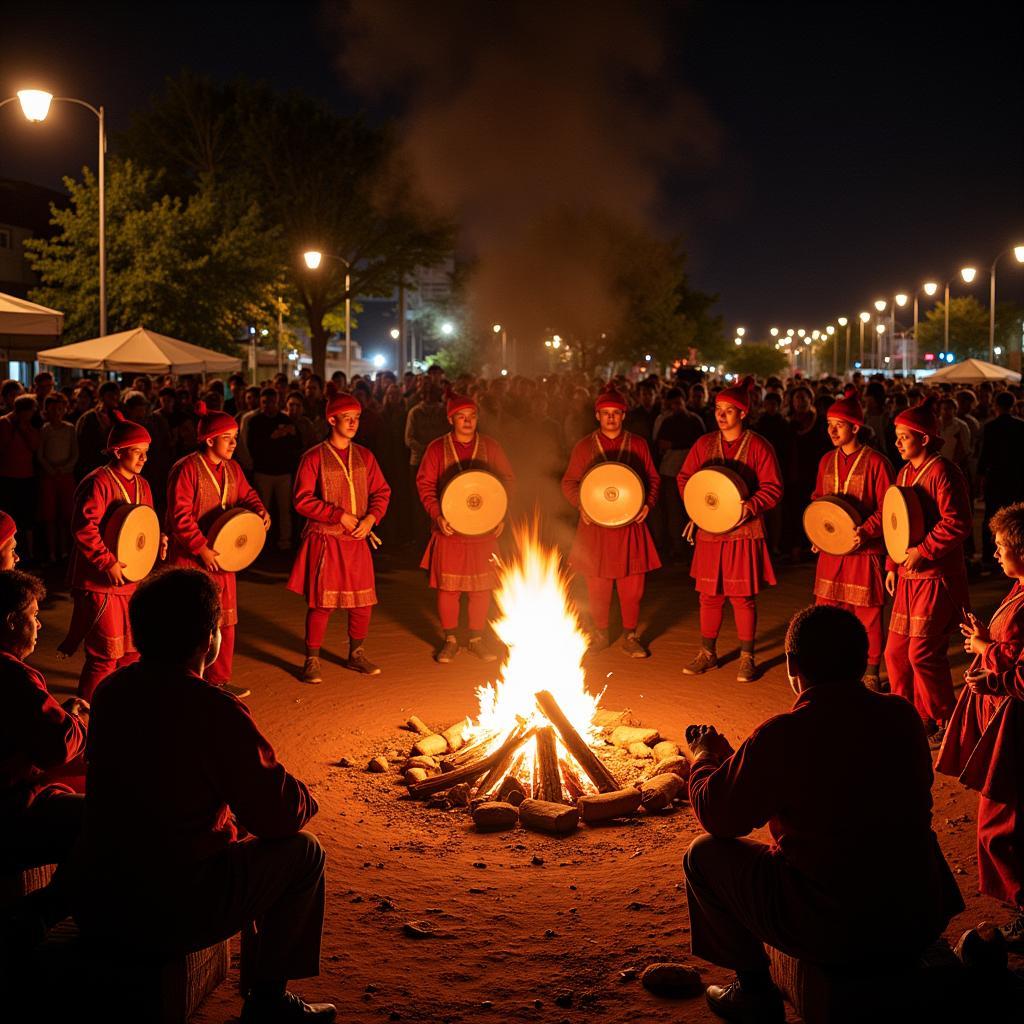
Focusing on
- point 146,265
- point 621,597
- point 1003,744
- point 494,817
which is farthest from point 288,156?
point 1003,744

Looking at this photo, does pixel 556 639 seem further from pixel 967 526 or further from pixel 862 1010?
pixel 862 1010

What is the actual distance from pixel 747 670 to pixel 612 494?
160 centimetres

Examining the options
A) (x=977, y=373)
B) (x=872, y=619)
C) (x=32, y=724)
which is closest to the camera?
(x=32, y=724)

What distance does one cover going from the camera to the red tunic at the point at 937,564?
6.72 m

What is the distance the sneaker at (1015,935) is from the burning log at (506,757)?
8.63 feet

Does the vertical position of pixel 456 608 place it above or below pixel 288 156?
below

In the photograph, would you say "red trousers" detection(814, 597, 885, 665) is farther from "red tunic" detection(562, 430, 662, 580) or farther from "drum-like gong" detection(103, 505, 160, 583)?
"drum-like gong" detection(103, 505, 160, 583)

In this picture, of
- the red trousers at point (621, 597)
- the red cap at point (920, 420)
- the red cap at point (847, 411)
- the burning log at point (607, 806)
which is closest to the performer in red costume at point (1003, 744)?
the burning log at point (607, 806)

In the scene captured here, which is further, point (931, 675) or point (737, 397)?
point (737, 397)

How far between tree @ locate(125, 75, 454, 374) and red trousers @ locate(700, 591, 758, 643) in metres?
30.5

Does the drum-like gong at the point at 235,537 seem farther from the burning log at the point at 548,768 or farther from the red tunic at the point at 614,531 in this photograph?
the red tunic at the point at 614,531

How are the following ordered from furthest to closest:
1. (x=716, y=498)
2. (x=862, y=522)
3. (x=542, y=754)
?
(x=716, y=498) → (x=862, y=522) → (x=542, y=754)

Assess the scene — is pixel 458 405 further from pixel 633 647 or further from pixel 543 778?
pixel 543 778

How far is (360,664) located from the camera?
28.4 ft
